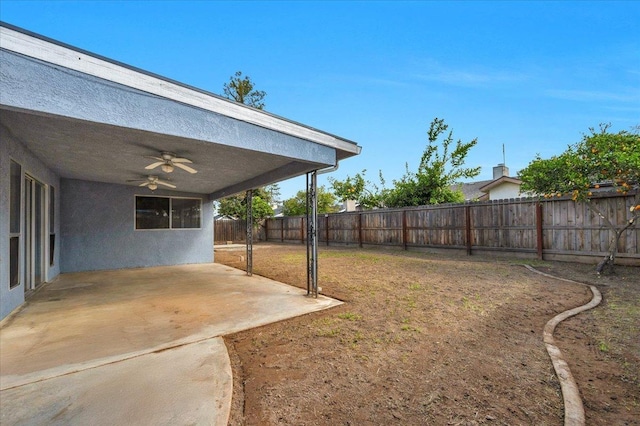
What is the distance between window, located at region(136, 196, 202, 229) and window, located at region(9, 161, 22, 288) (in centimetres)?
410

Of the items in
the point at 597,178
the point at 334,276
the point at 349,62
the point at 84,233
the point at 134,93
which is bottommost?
the point at 334,276

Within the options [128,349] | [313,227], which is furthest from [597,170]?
[128,349]

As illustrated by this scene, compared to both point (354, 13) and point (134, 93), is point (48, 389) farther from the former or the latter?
point (354, 13)

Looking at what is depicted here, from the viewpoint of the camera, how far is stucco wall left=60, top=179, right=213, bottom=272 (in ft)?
23.5

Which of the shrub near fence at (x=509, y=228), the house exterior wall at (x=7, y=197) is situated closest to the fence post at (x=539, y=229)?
the shrub near fence at (x=509, y=228)

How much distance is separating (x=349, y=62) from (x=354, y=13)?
2.16 meters

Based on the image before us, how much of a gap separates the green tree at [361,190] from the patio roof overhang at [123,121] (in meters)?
11.2

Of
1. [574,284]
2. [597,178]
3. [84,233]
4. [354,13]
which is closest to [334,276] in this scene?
[574,284]

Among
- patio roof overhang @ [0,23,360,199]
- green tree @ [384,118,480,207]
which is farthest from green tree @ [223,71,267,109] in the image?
patio roof overhang @ [0,23,360,199]

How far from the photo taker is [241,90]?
18.5m

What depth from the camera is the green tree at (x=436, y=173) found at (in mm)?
12797

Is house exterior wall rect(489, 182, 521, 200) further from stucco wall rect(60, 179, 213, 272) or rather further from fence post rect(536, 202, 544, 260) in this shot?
stucco wall rect(60, 179, 213, 272)

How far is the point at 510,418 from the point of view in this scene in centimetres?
172

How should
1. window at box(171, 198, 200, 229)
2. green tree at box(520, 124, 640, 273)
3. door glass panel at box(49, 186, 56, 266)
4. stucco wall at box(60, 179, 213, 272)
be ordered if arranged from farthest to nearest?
window at box(171, 198, 200, 229)
stucco wall at box(60, 179, 213, 272)
door glass panel at box(49, 186, 56, 266)
green tree at box(520, 124, 640, 273)
